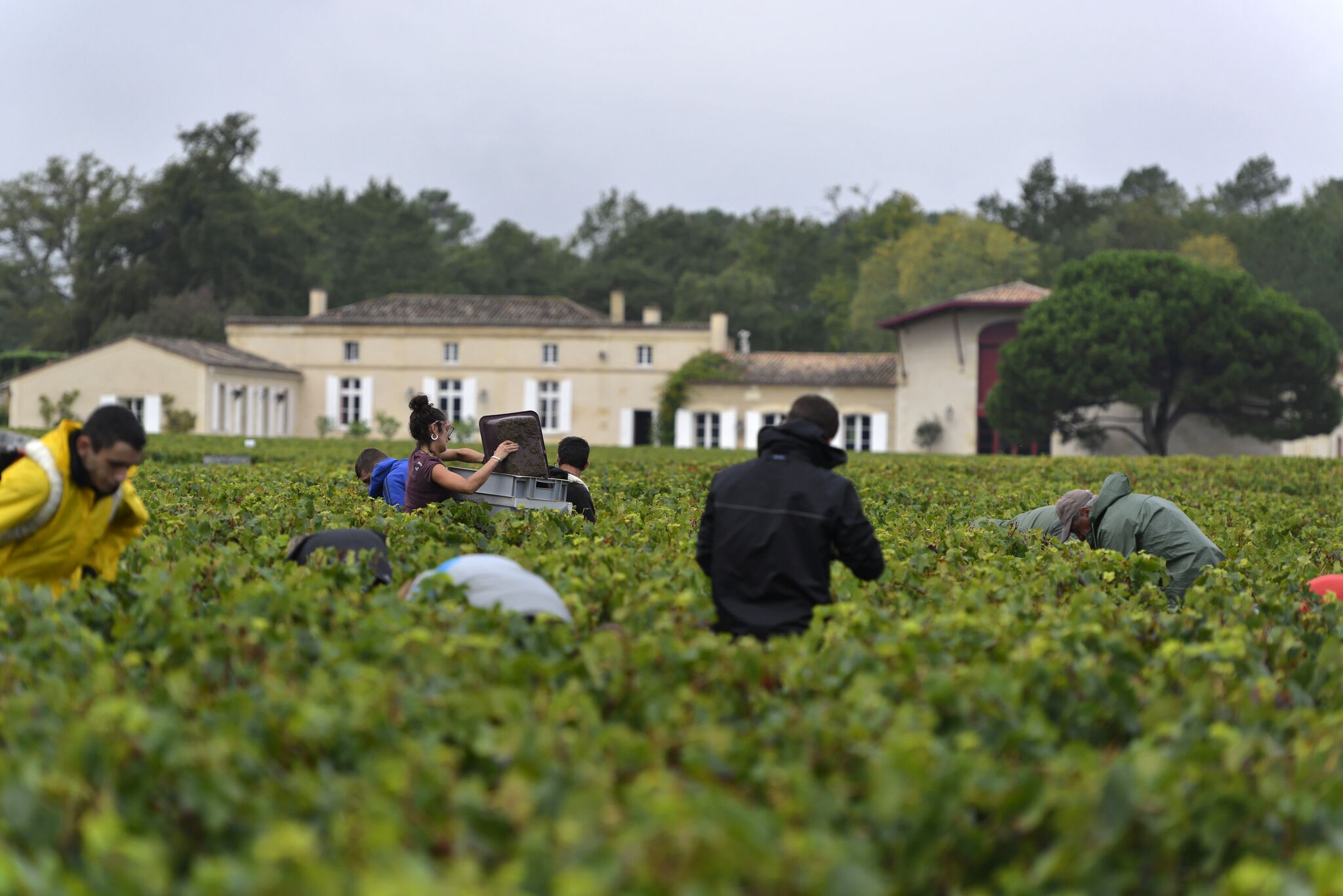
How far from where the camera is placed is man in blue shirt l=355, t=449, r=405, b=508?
34.1 ft

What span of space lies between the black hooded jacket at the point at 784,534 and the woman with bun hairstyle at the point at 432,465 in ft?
11.2

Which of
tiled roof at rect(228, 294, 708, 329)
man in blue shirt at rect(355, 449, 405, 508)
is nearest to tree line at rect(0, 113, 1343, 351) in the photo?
tiled roof at rect(228, 294, 708, 329)

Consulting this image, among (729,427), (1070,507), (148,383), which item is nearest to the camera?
(1070,507)

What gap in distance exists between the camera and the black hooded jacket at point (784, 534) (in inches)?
226

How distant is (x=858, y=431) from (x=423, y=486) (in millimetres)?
47429

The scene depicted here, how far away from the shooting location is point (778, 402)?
183 feet

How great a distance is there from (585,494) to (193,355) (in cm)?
4411

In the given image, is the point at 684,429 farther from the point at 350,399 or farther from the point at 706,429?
the point at 350,399

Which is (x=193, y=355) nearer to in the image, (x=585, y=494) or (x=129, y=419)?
(x=585, y=494)

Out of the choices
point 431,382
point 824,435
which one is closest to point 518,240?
point 431,382

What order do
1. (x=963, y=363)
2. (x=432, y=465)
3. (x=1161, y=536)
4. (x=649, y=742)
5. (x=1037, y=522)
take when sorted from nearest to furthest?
(x=649, y=742), (x=1161, y=536), (x=432, y=465), (x=1037, y=522), (x=963, y=363)

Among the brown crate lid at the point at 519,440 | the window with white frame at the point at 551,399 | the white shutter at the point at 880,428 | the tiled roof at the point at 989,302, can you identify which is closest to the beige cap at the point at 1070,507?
the brown crate lid at the point at 519,440

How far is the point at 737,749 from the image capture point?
138 inches

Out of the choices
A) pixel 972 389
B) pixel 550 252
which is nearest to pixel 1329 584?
pixel 972 389
